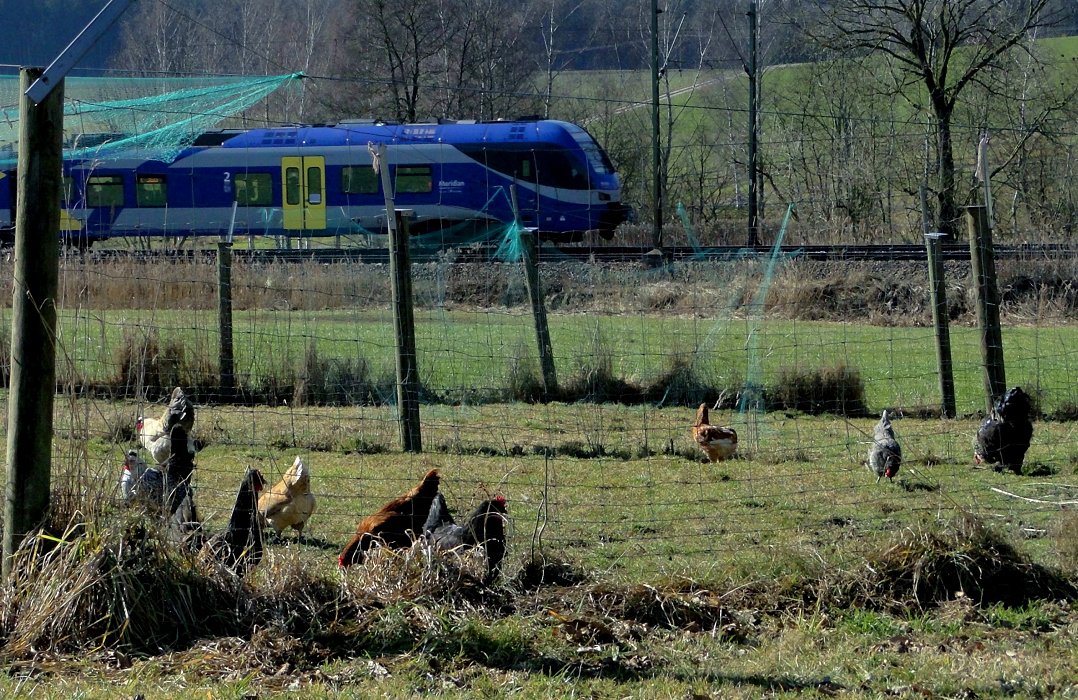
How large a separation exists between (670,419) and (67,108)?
617 cm

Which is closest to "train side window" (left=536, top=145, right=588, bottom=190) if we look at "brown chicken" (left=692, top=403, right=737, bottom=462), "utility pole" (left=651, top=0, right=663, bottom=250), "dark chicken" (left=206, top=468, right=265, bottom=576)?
"utility pole" (left=651, top=0, right=663, bottom=250)

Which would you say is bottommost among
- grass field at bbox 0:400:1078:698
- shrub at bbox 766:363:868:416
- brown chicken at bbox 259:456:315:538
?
grass field at bbox 0:400:1078:698

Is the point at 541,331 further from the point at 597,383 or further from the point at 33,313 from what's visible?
the point at 33,313

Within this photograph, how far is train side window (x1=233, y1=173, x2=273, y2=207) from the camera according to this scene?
26.7 metres

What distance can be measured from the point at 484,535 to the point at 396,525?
2.05ft

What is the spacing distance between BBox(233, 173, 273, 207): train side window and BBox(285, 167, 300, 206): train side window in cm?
39

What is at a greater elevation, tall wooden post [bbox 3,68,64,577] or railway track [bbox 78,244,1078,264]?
railway track [bbox 78,244,1078,264]

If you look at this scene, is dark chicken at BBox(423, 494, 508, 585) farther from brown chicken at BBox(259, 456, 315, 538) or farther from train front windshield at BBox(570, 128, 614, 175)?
Answer: train front windshield at BBox(570, 128, 614, 175)

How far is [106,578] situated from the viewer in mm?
4527

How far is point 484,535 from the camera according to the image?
17.4 ft

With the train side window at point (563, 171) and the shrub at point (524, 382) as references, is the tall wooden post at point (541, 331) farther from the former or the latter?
the train side window at point (563, 171)

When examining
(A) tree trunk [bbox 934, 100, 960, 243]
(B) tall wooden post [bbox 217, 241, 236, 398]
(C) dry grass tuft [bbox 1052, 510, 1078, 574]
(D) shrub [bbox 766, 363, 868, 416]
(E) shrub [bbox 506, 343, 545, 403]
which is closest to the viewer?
(C) dry grass tuft [bbox 1052, 510, 1078, 574]

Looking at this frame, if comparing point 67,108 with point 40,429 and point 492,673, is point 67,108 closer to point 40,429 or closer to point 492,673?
point 40,429

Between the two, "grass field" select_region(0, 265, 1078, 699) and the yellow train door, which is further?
the yellow train door
